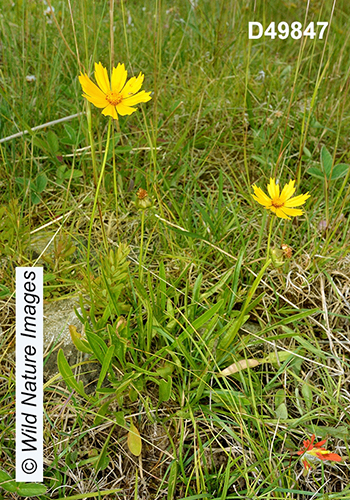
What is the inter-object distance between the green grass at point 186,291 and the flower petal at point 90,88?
12 centimetres

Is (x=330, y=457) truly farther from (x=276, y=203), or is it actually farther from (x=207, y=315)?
(x=276, y=203)

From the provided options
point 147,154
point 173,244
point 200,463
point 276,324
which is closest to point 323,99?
point 147,154

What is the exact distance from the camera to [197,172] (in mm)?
1538

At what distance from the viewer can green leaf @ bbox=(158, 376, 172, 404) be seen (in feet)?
3.25

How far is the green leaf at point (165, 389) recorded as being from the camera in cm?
99

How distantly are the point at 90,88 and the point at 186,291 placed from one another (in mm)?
539

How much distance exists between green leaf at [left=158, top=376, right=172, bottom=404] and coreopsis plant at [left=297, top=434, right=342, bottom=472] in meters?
0.32

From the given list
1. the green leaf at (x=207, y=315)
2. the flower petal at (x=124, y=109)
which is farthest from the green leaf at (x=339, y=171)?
the flower petal at (x=124, y=109)

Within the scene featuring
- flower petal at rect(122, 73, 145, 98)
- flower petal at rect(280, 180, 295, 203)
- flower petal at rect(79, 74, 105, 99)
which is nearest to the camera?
flower petal at rect(79, 74, 105, 99)

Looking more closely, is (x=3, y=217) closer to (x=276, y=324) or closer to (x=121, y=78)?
(x=121, y=78)

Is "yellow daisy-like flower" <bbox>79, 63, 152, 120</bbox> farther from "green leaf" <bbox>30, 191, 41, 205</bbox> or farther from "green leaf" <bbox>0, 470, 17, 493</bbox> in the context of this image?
"green leaf" <bbox>0, 470, 17, 493</bbox>

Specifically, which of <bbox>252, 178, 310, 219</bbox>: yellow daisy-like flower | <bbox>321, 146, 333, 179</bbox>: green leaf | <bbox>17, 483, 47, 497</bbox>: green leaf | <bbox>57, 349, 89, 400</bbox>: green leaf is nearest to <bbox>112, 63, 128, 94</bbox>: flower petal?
<bbox>252, 178, 310, 219</bbox>: yellow daisy-like flower

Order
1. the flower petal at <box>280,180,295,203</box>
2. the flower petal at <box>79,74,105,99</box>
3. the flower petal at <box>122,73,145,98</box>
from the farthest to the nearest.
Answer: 1. the flower petal at <box>280,180,295,203</box>
2. the flower petal at <box>122,73,145,98</box>
3. the flower petal at <box>79,74,105,99</box>

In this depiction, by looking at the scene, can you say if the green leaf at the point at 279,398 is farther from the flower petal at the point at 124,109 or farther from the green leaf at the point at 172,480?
the flower petal at the point at 124,109
